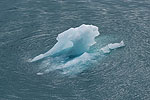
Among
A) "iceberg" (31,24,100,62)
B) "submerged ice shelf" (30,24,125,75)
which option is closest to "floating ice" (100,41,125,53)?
"submerged ice shelf" (30,24,125,75)

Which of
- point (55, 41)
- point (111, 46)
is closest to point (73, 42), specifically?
point (55, 41)

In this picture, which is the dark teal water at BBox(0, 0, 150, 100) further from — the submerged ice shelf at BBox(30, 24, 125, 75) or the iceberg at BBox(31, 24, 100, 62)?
the iceberg at BBox(31, 24, 100, 62)

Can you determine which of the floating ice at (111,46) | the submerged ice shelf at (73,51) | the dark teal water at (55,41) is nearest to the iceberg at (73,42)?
the submerged ice shelf at (73,51)

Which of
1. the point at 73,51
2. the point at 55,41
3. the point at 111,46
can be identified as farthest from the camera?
the point at 55,41

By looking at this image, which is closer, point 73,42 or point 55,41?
point 73,42

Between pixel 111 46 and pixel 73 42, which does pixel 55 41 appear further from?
pixel 111 46

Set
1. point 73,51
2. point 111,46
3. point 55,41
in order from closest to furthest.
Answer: point 73,51 < point 111,46 < point 55,41
